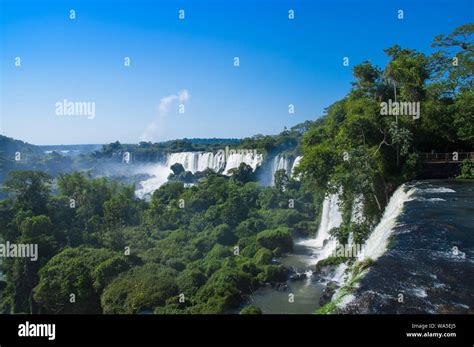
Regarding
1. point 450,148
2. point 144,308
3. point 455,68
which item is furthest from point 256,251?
point 455,68

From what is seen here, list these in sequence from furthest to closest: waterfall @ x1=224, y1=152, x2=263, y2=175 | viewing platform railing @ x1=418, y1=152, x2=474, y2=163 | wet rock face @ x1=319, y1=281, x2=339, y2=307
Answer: waterfall @ x1=224, y1=152, x2=263, y2=175 < viewing platform railing @ x1=418, y1=152, x2=474, y2=163 < wet rock face @ x1=319, y1=281, x2=339, y2=307

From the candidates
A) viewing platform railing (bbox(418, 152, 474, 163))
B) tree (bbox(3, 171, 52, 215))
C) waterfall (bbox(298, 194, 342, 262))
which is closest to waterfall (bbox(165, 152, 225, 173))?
tree (bbox(3, 171, 52, 215))

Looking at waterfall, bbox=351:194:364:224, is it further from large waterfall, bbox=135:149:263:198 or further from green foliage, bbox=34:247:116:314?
large waterfall, bbox=135:149:263:198

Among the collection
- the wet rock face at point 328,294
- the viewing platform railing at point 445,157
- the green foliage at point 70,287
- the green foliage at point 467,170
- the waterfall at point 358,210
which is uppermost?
the viewing platform railing at point 445,157

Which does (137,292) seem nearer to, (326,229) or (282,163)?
(326,229)

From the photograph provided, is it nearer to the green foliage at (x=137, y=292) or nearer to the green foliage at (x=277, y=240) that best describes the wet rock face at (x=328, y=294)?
the green foliage at (x=137, y=292)

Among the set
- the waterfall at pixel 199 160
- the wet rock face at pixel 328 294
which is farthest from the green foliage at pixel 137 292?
the waterfall at pixel 199 160

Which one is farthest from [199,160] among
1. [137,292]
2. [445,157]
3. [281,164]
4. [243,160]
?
[445,157]
